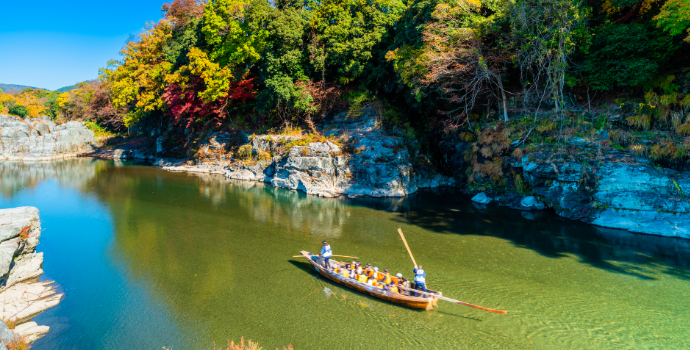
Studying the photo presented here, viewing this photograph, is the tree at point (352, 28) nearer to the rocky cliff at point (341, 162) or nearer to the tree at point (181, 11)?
the rocky cliff at point (341, 162)

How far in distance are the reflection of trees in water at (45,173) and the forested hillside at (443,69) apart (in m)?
9.76

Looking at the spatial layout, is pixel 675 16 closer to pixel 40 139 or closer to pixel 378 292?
pixel 378 292

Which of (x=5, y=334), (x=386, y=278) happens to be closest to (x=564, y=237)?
(x=386, y=278)

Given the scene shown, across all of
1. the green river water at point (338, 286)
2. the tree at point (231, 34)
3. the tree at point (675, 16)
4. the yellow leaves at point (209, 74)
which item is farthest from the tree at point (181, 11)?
the tree at point (675, 16)

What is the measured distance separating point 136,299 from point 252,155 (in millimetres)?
24379

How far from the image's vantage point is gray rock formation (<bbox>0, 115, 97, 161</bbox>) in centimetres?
4653

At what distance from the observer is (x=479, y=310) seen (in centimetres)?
1053

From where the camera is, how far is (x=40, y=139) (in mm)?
48719

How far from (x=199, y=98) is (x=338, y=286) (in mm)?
33554

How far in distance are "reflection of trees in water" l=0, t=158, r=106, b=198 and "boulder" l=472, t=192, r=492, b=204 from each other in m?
34.0

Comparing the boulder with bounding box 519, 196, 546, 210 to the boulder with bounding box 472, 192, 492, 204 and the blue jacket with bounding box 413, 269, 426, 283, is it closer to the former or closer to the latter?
the boulder with bounding box 472, 192, 492, 204

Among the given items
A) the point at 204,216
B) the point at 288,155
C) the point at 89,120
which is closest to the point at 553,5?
the point at 288,155

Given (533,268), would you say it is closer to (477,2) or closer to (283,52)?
(477,2)

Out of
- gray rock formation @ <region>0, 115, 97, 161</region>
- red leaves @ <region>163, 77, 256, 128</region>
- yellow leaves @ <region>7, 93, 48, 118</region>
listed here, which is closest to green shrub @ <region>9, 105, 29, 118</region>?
yellow leaves @ <region>7, 93, 48, 118</region>
